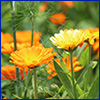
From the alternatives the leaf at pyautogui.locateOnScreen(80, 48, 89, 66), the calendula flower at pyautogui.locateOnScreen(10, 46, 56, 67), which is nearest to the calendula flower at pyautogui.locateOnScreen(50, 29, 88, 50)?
the calendula flower at pyautogui.locateOnScreen(10, 46, 56, 67)

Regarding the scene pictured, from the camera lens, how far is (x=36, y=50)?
557 millimetres

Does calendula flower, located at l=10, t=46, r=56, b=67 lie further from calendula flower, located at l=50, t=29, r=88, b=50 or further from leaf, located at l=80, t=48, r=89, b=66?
leaf, located at l=80, t=48, r=89, b=66

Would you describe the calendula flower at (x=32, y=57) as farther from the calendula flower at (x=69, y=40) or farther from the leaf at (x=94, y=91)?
the leaf at (x=94, y=91)

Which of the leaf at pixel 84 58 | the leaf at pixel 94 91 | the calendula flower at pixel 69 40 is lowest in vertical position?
the leaf at pixel 94 91

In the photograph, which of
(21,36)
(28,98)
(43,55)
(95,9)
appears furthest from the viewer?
(95,9)

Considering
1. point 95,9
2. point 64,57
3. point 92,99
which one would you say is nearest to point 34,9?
point 64,57

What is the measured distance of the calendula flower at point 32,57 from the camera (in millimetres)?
531

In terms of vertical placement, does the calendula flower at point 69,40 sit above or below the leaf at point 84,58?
above

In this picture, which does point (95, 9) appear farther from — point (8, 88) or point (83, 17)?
point (8, 88)

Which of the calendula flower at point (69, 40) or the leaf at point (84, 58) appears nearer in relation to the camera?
the calendula flower at point (69, 40)

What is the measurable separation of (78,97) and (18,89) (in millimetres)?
144

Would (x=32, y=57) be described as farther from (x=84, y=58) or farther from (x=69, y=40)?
(x=84, y=58)

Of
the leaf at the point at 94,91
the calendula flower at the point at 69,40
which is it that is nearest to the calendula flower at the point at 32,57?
the calendula flower at the point at 69,40

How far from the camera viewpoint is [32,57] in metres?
0.55
